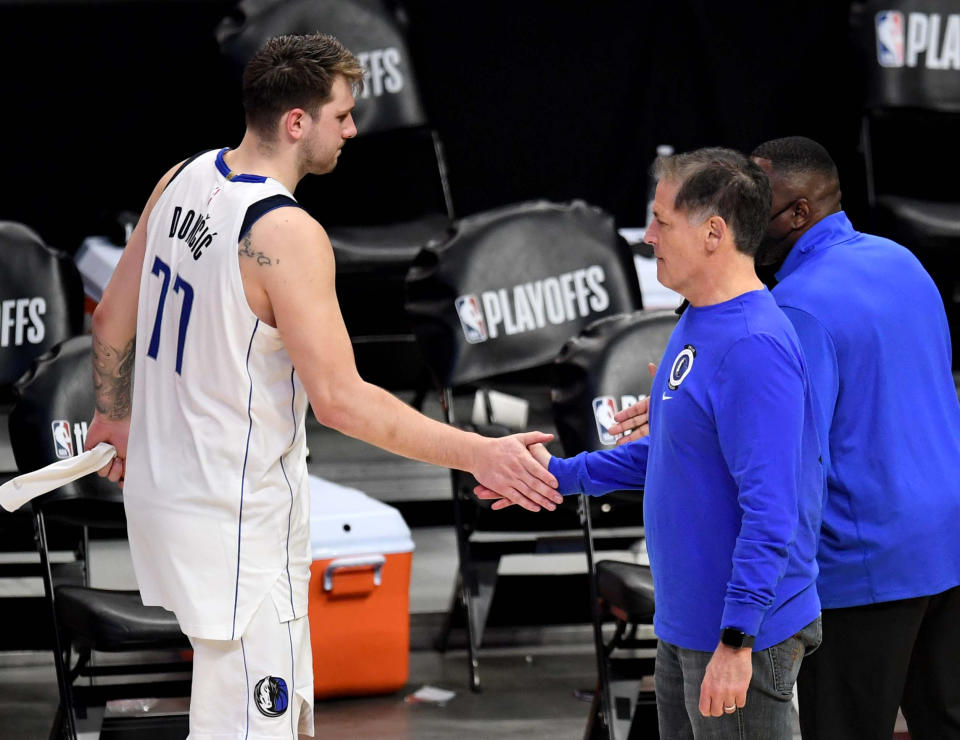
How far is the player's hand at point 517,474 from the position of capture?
2730 millimetres

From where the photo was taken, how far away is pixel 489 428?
4211 millimetres

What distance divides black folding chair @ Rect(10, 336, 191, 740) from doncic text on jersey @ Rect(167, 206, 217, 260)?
1.22 meters

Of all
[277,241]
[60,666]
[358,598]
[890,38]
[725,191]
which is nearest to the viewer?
[725,191]

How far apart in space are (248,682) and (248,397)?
1.69 ft

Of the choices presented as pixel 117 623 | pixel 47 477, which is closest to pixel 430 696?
pixel 117 623

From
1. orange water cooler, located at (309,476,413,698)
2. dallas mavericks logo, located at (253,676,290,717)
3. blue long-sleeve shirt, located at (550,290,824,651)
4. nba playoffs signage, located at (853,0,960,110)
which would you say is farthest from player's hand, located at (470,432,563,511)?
nba playoffs signage, located at (853,0,960,110)

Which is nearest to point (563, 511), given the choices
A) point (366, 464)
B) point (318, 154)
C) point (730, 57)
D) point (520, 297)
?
point (520, 297)

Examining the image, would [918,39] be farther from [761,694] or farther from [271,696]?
[271,696]

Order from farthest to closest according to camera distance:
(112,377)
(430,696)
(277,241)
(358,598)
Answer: (430,696) → (358,598) → (112,377) → (277,241)

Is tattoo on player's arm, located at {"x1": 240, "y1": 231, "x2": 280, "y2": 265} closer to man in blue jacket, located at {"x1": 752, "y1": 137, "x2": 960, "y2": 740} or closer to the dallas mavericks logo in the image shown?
the dallas mavericks logo

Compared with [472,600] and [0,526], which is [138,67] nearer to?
[0,526]

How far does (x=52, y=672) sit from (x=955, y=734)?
2694 millimetres

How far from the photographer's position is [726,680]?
2230 millimetres

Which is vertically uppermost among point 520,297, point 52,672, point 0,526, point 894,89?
point 894,89
